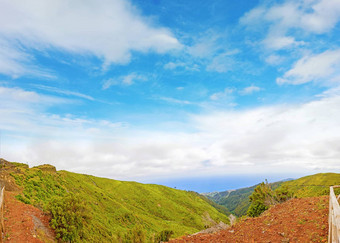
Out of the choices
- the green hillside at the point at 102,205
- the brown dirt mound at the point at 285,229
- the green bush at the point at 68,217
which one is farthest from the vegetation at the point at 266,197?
the green bush at the point at 68,217

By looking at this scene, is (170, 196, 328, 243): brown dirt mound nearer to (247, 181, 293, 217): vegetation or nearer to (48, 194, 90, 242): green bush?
(48, 194, 90, 242): green bush

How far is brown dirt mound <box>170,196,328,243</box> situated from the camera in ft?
36.4

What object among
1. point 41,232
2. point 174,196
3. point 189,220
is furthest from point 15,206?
point 174,196

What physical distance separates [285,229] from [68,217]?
19776 millimetres

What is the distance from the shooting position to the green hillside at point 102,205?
2334cm

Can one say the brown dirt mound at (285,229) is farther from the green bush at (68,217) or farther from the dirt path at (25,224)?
the green bush at (68,217)

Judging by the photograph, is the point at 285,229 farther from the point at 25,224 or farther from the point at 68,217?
the point at 25,224

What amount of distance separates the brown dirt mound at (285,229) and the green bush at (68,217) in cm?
1239

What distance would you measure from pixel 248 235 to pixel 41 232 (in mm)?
17705

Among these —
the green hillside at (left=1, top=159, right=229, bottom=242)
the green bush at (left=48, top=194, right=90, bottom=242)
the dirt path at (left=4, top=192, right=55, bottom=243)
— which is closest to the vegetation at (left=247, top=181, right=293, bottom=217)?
the green hillside at (left=1, top=159, right=229, bottom=242)

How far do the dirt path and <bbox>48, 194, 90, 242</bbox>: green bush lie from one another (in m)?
0.79

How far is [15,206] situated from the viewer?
20.3 m

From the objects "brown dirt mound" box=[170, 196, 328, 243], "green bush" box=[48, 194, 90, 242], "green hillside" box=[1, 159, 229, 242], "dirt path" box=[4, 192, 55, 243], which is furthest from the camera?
"green hillside" box=[1, 159, 229, 242]

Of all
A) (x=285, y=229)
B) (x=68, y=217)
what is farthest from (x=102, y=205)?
(x=285, y=229)
